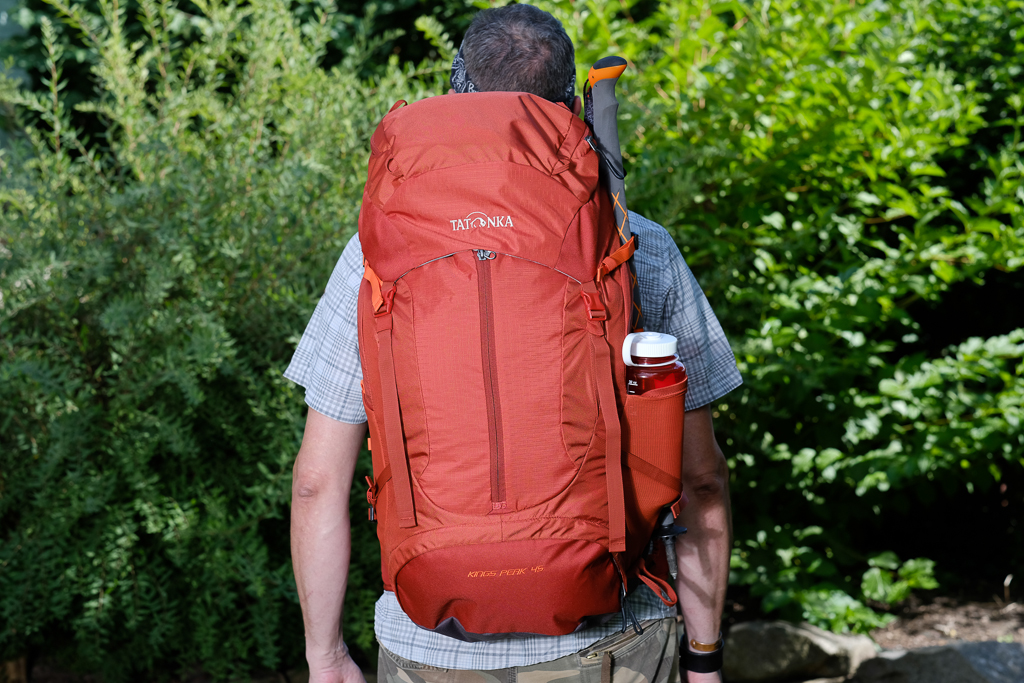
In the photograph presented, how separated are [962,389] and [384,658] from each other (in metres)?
2.56

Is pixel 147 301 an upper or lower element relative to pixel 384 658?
upper

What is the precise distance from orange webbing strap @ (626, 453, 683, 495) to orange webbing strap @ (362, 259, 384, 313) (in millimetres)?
428

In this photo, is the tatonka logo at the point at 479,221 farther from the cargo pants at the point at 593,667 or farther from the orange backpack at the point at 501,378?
the cargo pants at the point at 593,667

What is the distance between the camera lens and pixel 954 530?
4.23 meters

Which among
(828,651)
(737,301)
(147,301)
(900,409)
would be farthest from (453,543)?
(828,651)

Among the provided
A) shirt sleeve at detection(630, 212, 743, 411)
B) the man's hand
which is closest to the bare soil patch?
shirt sleeve at detection(630, 212, 743, 411)

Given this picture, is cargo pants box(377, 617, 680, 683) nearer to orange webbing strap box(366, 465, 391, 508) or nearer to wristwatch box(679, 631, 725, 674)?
wristwatch box(679, 631, 725, 674)

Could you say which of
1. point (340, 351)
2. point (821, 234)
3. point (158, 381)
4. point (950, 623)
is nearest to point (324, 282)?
point (158, 381)

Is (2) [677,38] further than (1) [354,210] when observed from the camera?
Yes

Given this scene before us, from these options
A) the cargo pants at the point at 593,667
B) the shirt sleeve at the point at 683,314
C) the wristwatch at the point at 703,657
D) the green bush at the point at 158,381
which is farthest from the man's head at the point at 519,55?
the green bush at the point at 158,381

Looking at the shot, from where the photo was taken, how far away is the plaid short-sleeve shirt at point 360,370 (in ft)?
4.39

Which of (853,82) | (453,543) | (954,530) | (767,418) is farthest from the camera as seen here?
(954,530)

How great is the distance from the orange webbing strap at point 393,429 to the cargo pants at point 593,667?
33 centimetres

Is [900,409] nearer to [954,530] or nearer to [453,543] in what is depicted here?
[954,530]
